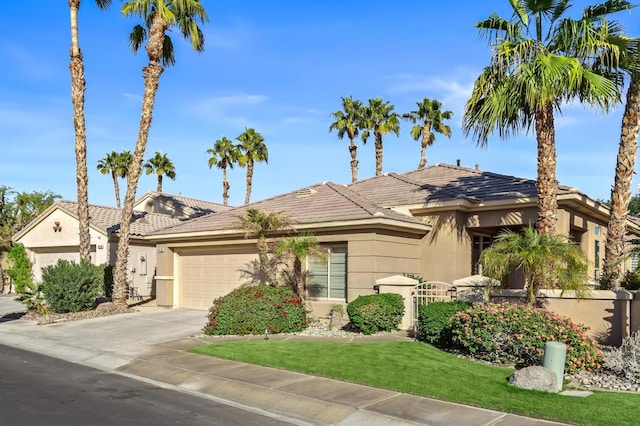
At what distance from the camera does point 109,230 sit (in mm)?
28578

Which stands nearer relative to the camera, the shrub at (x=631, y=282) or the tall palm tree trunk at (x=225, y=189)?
the shrub at (x=631, y=282)

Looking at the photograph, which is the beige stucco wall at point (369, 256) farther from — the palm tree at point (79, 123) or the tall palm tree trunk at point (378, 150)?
the tall palm tree trunk at point (378, 150)

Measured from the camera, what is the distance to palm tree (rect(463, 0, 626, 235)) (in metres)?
13.1

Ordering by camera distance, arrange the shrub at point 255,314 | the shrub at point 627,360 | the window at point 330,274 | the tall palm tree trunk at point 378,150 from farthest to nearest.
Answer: the tall palm tree trunk at point 378,150 < the window at point 330,274 < the shrub at point 255,314 < the shrub at point 627,360

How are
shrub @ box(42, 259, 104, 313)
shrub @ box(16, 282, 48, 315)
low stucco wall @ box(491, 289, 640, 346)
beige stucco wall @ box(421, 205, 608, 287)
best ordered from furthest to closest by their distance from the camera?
shrub @ box(42, 259, 104, 313) < shrub @ box(16, 282, 48, 315) < beige stucco wall @ box(421, 205, 608, 287) < low stucco wall @ box(491, 289, 640, 346)

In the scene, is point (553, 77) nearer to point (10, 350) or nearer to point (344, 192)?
point (344, 192)

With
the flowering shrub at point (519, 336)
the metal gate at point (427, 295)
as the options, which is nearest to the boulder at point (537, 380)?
the flowering shrub at point (519, 336)

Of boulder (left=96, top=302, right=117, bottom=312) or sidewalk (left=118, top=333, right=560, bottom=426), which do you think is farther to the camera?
boulder (left=96, top=302, right=117, bottom=312)

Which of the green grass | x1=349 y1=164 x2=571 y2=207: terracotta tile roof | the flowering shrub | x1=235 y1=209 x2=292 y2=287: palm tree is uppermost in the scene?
x1=349 y1=164 x2=571 y2=207: terracotta tile roof

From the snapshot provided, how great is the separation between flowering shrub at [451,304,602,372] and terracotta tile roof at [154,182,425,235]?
5465 millimetres

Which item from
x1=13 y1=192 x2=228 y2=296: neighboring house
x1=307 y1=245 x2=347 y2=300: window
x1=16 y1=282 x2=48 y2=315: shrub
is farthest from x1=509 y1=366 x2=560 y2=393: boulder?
x1=13 y1=192 x2=228 y2=296: neighboring house

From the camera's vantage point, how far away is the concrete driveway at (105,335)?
1368cm

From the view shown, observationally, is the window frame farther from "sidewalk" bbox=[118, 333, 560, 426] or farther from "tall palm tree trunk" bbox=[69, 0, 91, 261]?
"tall palm tree trunk" bbox=[69, 0, 91, 261]

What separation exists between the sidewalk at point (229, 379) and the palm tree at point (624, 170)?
20.8 ft
